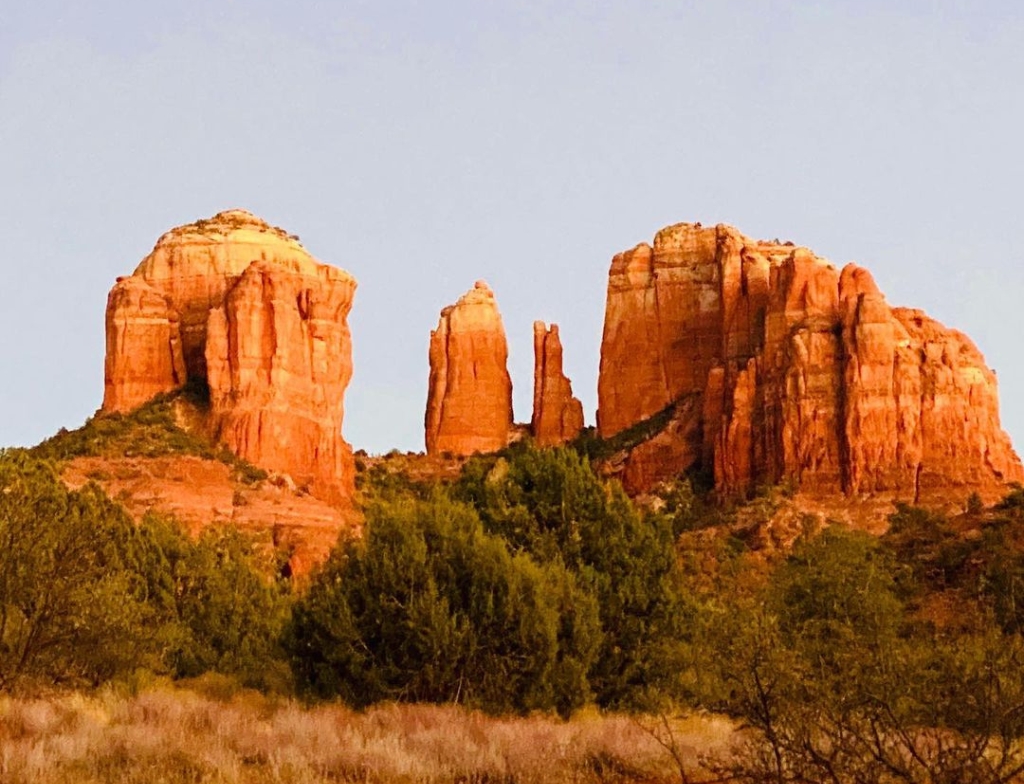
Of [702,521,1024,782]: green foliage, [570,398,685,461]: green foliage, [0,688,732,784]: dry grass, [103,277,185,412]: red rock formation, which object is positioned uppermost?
[103,277,185,412]: red rock formation

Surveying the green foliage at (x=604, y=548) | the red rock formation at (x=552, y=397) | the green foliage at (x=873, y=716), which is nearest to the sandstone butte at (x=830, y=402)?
the red rock formation at (x=552, y=397)

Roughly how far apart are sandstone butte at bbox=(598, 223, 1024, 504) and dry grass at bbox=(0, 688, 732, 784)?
75.7 m

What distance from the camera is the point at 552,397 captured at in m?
137

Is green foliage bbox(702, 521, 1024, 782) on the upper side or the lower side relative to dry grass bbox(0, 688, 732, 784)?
upper

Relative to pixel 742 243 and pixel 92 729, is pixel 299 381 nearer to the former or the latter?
pixel 742 243

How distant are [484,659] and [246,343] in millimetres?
73083

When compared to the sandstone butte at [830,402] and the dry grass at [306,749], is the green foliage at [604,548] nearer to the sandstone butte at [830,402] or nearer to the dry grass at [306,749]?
the dry grass at [306,749]

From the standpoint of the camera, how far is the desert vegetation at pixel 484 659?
17.0 m

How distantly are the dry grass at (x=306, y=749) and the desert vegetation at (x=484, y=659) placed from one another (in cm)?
6

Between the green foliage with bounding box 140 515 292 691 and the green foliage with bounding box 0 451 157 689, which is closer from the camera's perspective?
the green foliage with bounding box 0 451 157 689

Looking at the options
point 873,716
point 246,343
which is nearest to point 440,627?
point 873,716

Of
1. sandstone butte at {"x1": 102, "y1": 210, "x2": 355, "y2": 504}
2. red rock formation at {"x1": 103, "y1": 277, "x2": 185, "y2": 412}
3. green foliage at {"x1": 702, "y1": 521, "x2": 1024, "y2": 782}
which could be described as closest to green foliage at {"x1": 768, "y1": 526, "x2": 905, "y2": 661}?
green foliage at {"x1": 702, "y1": 521, "x2": 1024, "y2": 782}

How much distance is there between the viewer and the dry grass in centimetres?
1742

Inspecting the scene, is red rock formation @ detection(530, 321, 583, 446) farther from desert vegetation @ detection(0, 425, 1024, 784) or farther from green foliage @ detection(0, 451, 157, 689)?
green foliage @ detection(0, 451, 157, 689)
